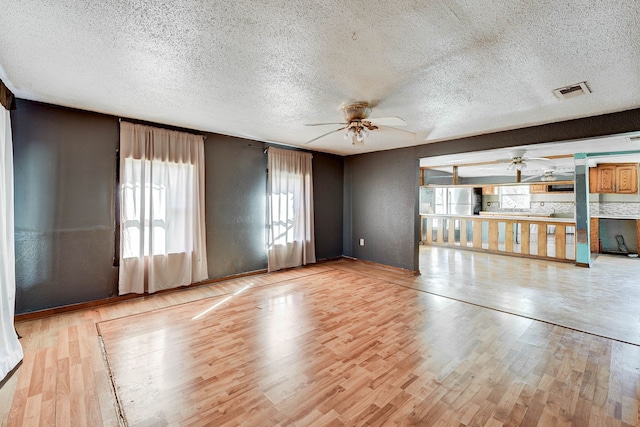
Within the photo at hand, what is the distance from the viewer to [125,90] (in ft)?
8.63

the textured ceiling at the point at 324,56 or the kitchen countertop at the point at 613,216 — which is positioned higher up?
the textured ceiling at the point at 324,56

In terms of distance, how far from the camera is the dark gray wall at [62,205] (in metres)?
2.97

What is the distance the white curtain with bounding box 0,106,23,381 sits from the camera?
2.10 meters

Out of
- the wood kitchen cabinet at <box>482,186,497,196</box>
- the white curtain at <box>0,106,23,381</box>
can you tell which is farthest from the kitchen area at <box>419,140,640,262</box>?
the white curtain at <box>0,106,23,381</box>

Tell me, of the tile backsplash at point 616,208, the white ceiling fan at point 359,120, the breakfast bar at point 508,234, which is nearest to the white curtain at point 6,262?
the white ceiling fan at point 359,120

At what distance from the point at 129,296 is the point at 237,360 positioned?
91.1 inches

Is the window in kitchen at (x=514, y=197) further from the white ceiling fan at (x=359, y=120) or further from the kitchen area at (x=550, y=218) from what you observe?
the white ceiling fan at (x=359, y=120)

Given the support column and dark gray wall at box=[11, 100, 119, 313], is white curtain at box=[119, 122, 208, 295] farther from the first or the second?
the support column

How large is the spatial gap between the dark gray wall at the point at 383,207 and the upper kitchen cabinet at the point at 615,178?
5.52m

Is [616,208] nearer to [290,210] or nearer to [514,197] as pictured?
[514,197]

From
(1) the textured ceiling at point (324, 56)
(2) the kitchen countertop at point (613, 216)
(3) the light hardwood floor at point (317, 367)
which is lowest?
(3) the light hardwood floor at point (317, 367)

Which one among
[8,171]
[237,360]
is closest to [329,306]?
[237,360]

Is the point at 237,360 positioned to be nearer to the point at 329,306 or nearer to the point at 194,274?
the point at 329,306

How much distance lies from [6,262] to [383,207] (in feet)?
16.7
